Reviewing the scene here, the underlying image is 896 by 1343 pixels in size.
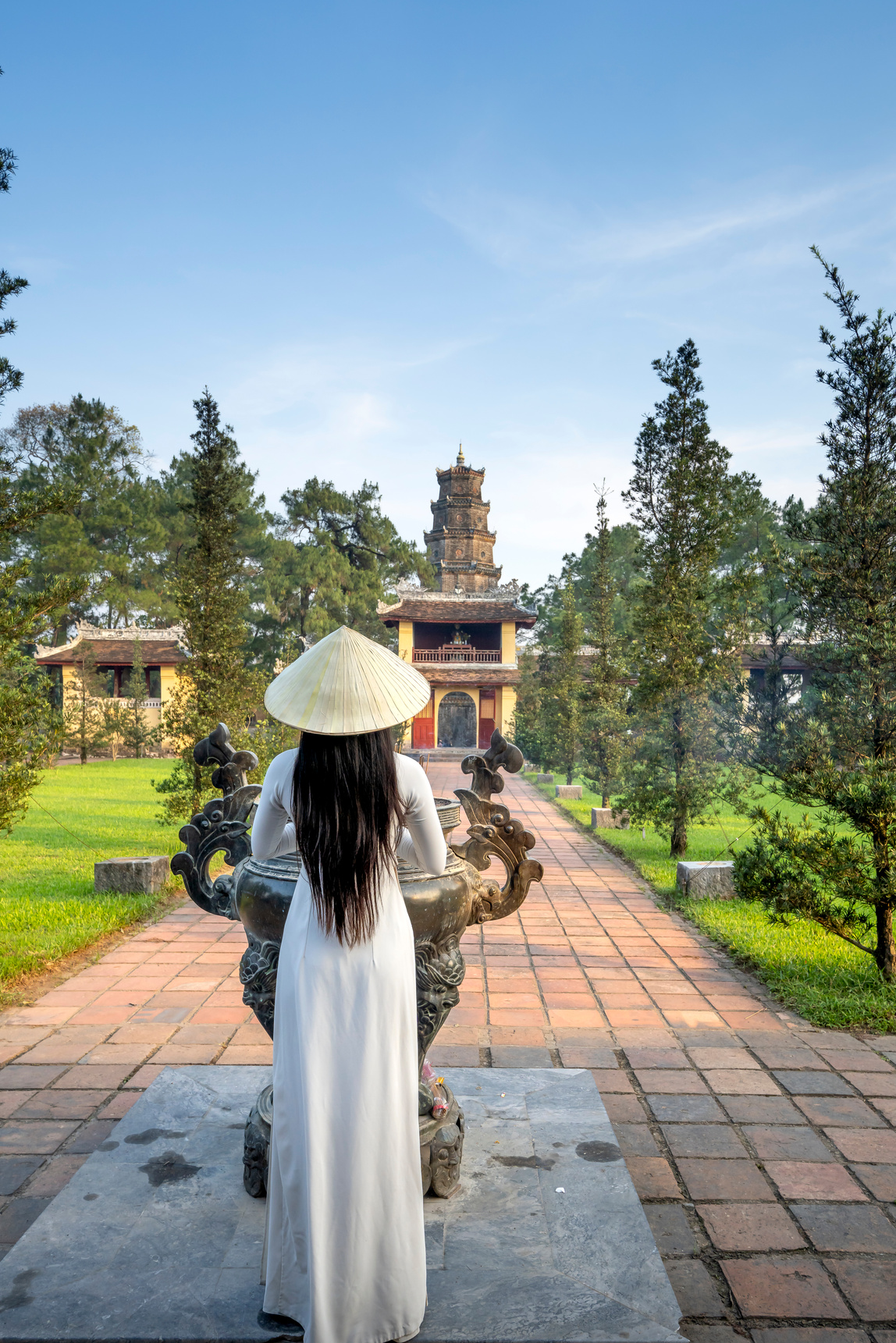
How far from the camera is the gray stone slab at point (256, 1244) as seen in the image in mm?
2055

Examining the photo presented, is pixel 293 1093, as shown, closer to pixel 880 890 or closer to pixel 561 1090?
pixel 561 1090

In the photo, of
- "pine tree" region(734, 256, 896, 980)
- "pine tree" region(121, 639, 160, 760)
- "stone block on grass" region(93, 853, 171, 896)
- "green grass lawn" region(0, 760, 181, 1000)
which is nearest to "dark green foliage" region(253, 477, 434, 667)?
"pine tree" region(121, 639, 160, 760)

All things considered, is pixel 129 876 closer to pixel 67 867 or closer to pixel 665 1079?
pixel 67 867

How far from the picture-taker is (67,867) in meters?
8.56

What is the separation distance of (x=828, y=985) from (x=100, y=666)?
92.6 feet

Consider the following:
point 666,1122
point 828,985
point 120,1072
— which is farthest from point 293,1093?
point 828,985

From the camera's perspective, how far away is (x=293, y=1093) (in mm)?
2008

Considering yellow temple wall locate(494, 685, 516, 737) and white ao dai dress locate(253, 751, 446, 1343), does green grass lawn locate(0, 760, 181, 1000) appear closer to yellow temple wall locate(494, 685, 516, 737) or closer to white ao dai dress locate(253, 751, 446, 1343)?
white ao dai dress locate(253, 751, 446, 1343)

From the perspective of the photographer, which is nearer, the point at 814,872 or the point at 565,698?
the point at 814,872

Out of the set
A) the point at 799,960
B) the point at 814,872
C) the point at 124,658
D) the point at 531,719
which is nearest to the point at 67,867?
the point at 799,960

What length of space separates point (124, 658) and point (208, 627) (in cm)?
2138

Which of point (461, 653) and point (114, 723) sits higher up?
point (461, 653)

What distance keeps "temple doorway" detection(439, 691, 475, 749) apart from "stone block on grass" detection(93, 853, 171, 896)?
2431cm

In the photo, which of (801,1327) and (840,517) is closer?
(801,1327)
